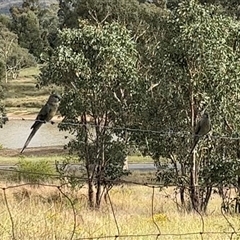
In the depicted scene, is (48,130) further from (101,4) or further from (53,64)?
(53,64)

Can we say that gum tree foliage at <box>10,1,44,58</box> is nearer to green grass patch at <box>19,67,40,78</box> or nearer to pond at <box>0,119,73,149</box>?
green grass patch at <box>19,67,40,78</box>

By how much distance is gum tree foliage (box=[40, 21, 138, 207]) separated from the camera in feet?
47.2

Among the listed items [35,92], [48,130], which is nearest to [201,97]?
[48,130]

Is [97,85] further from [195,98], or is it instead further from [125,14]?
[125,14]

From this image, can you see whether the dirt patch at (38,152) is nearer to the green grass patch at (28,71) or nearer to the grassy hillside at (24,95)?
the grassy hillside at (24,95)

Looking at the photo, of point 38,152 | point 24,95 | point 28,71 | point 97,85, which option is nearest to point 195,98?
point 97,85

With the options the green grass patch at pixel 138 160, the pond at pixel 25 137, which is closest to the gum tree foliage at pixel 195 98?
the green grass patch at pixel 138 160

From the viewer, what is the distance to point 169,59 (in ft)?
42.4

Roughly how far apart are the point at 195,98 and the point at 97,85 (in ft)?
9.09

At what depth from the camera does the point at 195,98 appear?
42.5 feet

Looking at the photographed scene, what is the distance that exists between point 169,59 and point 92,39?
2321 mm

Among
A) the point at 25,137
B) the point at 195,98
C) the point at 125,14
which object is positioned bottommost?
the point at 25,137

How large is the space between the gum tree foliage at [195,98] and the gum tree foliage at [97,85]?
890mm

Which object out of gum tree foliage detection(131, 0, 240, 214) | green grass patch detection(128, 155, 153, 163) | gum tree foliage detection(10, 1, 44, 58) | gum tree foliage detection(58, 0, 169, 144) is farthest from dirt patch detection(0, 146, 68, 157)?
gum tree foliage detection(10, 1, 44, 58)
